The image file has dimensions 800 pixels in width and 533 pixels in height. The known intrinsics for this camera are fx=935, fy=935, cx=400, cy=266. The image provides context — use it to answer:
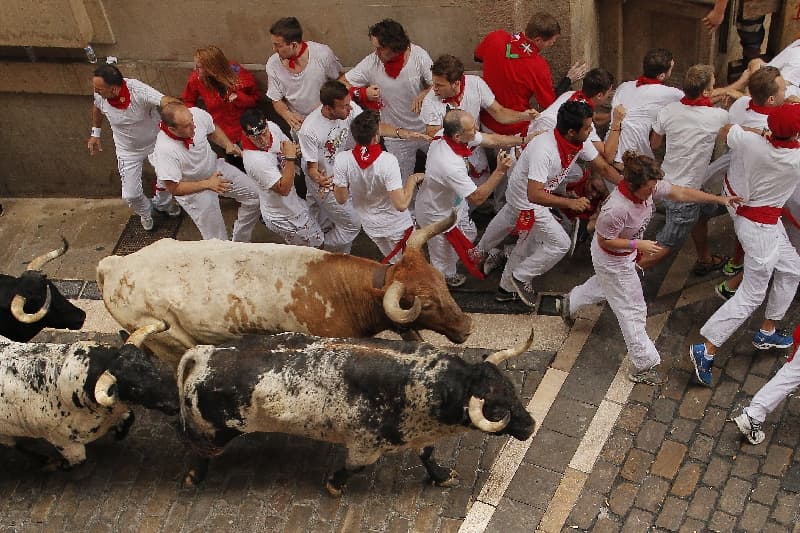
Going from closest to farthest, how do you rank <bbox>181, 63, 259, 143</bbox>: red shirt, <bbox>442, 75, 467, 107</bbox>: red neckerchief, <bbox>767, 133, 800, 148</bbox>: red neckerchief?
<bbox>767, 133, 800, 148</bbox>: red neckerchief, <bbox>442, 75, 467, 107</bbox>: red neckerchief, <bbox>181, 63, 259, 143</bbox>: red shirt

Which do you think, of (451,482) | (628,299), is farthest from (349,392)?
(628,299)

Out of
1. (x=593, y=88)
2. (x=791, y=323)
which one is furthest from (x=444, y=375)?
(x=791, y=323)

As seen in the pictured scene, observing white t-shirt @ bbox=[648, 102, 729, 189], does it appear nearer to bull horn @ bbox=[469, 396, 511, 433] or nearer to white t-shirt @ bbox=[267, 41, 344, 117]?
bull horn @ bbox=[469, 396, 511, 433]

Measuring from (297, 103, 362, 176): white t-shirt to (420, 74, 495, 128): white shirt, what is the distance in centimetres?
64

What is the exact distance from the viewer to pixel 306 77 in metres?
9.08

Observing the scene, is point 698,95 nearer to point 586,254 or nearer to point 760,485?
point 586,254

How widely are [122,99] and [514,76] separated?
381 cm

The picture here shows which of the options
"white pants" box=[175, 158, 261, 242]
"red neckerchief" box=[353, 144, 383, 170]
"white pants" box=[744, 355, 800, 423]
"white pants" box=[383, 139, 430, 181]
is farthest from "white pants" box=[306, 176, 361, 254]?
"white pants" box=[744, 355, 800, 423]

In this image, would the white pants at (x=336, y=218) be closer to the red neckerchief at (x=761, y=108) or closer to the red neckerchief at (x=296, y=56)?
the red neckerchief at (x=296, y=56)

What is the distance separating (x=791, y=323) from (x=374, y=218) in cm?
373

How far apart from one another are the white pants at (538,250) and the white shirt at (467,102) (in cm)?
115

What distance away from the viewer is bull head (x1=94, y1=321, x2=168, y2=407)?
22.0 feet

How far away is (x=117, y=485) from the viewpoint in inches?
299

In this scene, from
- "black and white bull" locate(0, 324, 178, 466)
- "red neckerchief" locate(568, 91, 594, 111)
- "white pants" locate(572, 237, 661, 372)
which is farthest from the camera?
"red neckerchief" locate(568, 91, 594, 111)
